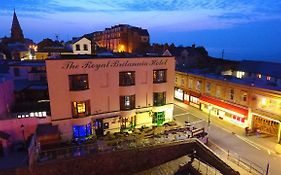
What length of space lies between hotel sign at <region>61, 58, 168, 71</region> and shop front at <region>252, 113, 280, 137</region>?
1632cm

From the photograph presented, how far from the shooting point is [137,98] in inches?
1278

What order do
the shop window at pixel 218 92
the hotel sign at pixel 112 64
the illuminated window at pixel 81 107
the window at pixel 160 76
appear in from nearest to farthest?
the hotel sign at pixel 112 64 < the illuminated window at pixel 81 107 < the window at pixel 160 76 < the shop window at pixel 218 92

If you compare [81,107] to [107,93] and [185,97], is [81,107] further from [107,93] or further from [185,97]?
[185,97]

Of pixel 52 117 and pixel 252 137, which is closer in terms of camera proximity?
pixel 52 117

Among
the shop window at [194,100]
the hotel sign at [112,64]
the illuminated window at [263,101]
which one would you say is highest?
the hotel sign at [112,64]

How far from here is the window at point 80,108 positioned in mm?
28797

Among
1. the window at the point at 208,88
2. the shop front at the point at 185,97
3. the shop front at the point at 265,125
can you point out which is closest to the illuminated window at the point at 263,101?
the shop front at the point at 265,125

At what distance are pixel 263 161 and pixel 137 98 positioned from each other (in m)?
17.8

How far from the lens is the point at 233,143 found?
103 ft

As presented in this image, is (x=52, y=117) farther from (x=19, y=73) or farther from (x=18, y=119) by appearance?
(x=19, y=73)

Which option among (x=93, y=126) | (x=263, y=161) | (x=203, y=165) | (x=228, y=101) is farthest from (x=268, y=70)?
(x=93, y=126)

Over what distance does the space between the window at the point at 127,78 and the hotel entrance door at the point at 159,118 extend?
6.37 m

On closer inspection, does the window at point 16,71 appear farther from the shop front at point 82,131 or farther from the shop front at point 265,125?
the shop front at point 265,125

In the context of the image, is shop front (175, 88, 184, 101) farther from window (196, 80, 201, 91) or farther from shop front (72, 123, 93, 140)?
shop front (72, 123, 93, 140)
